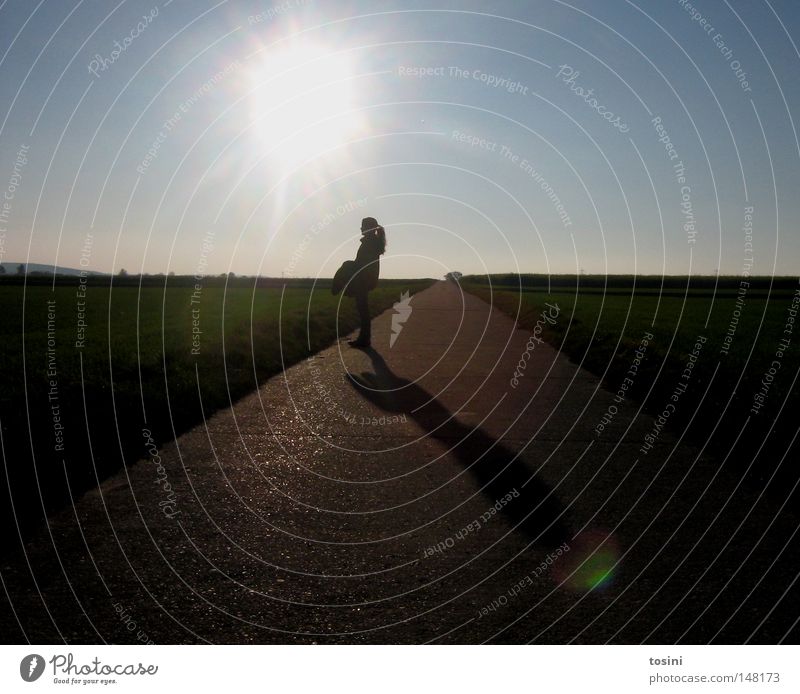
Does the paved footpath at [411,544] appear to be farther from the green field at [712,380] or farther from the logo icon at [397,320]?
the logo icon at [397,320]

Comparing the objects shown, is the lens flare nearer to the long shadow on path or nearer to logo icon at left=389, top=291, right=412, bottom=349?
the long shadow on path

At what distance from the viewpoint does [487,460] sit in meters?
6.96

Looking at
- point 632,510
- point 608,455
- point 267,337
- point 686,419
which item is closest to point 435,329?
point 267,337

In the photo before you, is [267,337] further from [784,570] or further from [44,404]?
[784,570]

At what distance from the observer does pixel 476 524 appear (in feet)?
17.0

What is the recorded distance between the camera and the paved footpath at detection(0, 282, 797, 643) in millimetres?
3686

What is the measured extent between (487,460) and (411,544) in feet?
7.36

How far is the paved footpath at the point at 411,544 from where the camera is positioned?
12.1 feet

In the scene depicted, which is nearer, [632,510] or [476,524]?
[476,524]

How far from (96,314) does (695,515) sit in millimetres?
29519

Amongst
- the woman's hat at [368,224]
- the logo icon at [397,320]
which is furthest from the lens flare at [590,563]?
the logo icon at [397,320]

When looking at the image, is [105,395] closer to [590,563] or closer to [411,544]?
[411,544]
